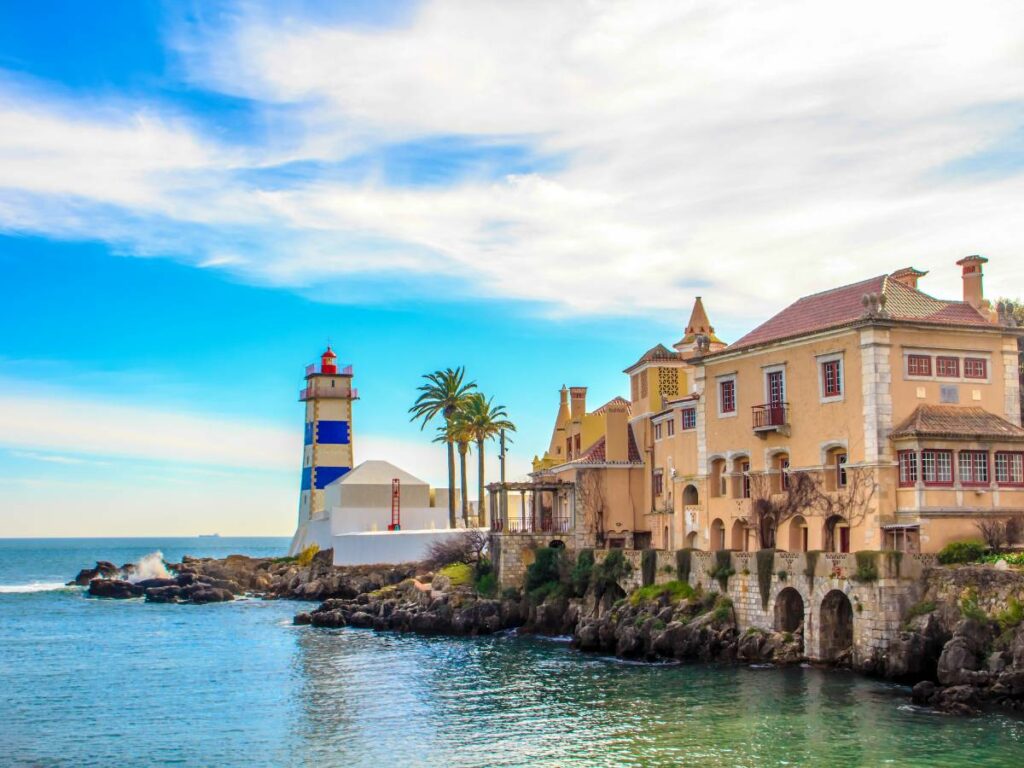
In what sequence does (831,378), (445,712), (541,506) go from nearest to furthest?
(445,712) < (831,378) < (541,506)

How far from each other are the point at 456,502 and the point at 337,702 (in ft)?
178

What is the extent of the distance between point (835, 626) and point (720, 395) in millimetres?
13397

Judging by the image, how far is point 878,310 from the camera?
42.3 meters

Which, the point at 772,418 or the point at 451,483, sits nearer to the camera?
the point at 772,418

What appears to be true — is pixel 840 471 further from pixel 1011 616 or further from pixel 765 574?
pixel 1011 616

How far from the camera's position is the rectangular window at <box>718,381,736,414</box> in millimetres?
49312

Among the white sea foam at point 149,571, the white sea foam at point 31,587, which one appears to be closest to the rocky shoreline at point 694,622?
the white sea foam at point 149,571

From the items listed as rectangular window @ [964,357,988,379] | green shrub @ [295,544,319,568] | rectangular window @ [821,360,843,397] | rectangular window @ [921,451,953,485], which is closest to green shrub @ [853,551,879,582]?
rectangular window @ [921,451,953,485]

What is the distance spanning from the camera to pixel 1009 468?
4253 centimetres

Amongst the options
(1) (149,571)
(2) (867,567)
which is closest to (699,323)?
(2) (867,567)

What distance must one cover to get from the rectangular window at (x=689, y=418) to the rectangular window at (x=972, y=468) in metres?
13.7

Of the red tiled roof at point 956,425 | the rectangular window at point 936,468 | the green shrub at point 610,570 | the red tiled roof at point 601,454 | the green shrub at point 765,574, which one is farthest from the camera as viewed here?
the red tiled roof at point 601,454

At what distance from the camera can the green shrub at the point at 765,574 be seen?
138 ft

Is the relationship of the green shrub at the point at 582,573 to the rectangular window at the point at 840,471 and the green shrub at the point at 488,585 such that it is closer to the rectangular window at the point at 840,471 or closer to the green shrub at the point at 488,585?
the green shrub at the point at 488,585
